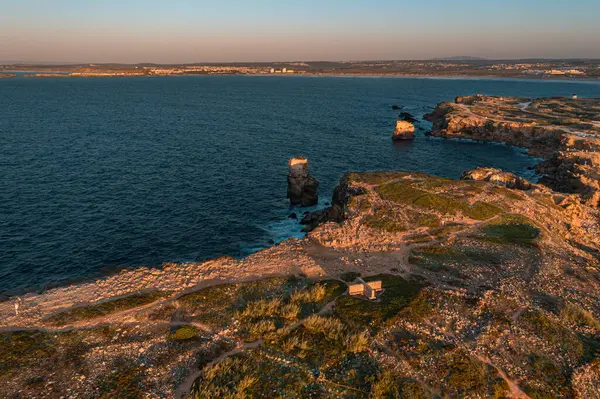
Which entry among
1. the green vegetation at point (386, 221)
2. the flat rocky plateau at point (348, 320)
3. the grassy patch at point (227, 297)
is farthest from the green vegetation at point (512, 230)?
the grassy patch at point (227, 297)

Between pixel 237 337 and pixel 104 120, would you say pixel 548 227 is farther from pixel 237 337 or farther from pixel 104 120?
pixel 104 120

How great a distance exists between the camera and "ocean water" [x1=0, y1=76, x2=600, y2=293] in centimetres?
4894

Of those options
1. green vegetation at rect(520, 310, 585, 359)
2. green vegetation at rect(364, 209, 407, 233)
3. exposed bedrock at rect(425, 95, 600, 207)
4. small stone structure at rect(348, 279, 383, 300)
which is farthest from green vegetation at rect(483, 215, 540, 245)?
exposed bedrock at rect(425, 95, 600, 207)

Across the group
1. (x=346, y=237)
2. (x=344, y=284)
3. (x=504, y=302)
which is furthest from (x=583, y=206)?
(x=344, y=284)

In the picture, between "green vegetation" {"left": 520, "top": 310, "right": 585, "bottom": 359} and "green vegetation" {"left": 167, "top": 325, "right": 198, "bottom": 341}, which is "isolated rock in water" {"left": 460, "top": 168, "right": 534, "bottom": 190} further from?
"green vegetation" {"left": 167, "top": 325, "right": 198, "bottom": 341}

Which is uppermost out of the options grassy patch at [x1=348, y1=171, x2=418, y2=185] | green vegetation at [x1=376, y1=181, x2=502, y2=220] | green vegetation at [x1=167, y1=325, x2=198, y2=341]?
grassy patch at [x1=348, y1=171, x2=418, y2=185]

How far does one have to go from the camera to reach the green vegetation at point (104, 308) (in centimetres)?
2742

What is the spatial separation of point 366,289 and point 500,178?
145 feet

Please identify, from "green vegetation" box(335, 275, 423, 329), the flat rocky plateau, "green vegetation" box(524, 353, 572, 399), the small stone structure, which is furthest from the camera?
the small stone structure

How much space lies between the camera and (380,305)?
2920 centimetres

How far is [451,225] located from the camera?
44.0 m

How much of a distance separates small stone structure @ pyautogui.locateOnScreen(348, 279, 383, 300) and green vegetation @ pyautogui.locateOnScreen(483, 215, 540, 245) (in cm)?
1883

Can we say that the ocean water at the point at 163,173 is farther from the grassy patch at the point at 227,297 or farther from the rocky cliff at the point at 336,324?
the grassy patch at the point at 227,297

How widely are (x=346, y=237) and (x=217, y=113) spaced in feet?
422
